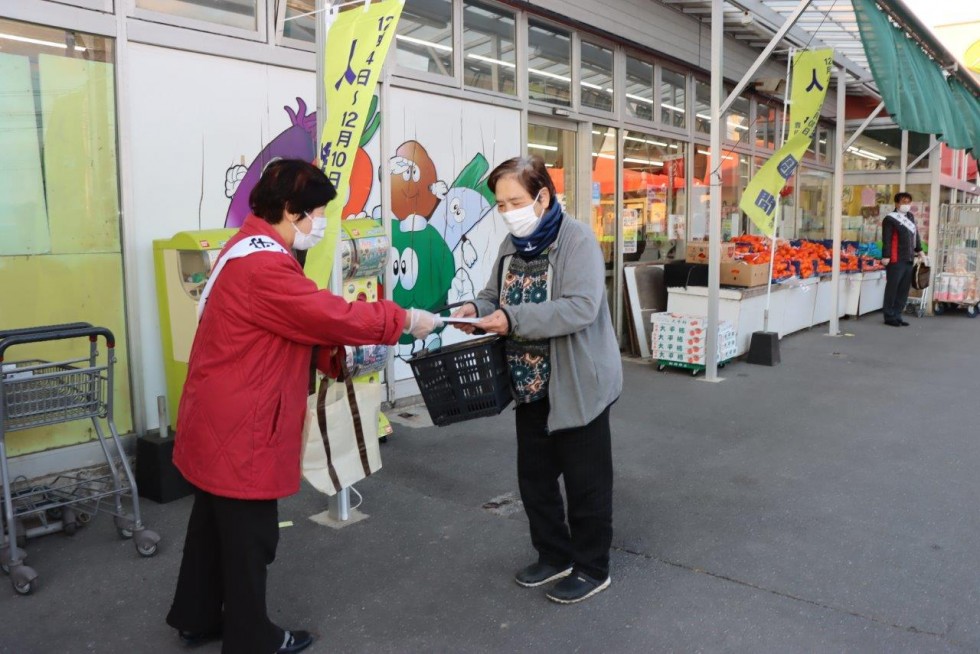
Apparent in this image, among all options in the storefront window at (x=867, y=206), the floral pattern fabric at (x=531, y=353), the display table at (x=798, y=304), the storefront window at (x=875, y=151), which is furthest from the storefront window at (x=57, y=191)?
the storefront window at (x=875, y=151)

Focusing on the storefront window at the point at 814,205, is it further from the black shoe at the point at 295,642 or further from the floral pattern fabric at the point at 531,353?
the black shoe at the point at 295,642

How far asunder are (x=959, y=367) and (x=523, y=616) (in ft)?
24.4

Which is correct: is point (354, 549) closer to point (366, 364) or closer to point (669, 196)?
point (366, 364)

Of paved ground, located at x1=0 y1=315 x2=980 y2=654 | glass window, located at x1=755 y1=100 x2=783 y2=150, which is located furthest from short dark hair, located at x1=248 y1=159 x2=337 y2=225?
glass window, located at x1=755 y1=100 x2=783 y2=150

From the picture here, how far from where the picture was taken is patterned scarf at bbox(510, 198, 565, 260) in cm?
323

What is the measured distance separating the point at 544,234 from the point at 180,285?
8.26ft

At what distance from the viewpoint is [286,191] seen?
2.77m

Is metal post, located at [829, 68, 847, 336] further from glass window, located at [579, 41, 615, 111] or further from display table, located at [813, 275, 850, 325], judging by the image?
glass window, located at [579, 41, 615, 111]

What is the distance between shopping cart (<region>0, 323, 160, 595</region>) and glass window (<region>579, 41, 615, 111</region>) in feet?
20.9

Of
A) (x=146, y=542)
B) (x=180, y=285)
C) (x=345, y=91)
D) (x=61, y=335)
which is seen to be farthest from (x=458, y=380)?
(x=180, y=285)

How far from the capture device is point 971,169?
754 inches

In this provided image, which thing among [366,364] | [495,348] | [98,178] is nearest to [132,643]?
[495,348]

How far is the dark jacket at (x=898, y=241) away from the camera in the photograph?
1180 centimetres

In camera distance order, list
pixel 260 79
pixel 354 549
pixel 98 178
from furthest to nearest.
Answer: pixel 260 79, pixel 98 178, pixel 354 549
